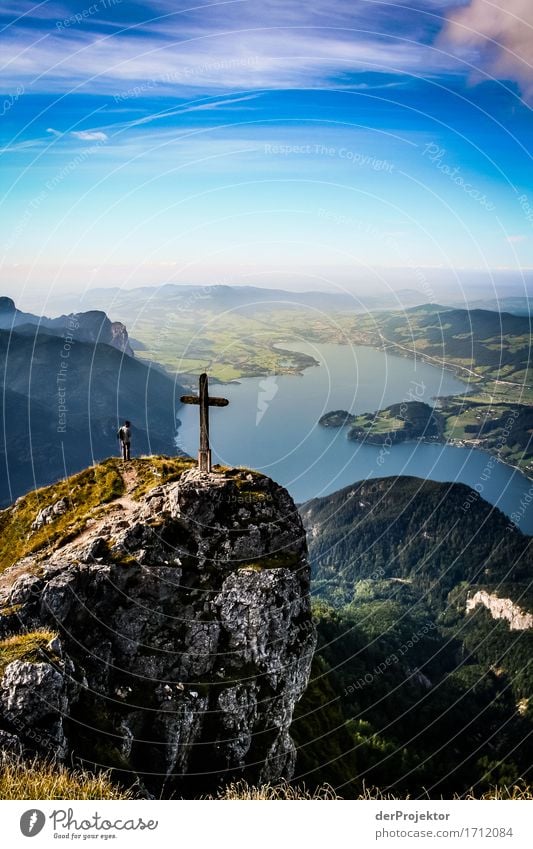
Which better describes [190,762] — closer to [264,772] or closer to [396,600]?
[264,772]

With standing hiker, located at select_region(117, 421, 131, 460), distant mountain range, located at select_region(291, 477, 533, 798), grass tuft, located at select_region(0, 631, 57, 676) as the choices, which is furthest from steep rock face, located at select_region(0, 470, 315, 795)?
distant mountain range, located at select_region(291, 477, 533, 798)

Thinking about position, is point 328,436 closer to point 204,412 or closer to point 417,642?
point 417,642

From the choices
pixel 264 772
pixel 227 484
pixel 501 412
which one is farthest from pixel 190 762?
pixel 501 412

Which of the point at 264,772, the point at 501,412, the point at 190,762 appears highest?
the point at 190,762

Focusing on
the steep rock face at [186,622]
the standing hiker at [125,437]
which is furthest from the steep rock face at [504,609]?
the standing hiker at [125,437]

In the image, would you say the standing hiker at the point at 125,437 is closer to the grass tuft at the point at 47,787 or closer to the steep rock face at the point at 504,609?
the grass tuft at the point at 47,787
